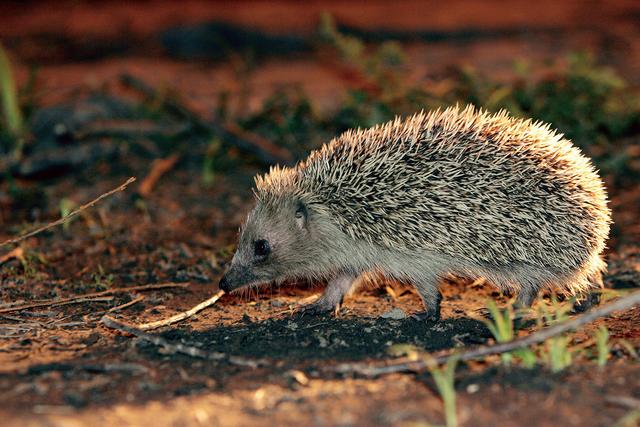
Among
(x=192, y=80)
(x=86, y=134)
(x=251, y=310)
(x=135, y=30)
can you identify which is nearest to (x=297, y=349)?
(x=251, y=310)

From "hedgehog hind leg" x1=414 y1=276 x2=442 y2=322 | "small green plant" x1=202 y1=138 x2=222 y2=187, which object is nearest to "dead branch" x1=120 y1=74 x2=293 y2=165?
"small green plant" x1=202 y1=138 x2=222 y2=187

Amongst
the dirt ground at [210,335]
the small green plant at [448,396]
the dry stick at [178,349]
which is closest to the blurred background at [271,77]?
the dirt ground at [210,335]

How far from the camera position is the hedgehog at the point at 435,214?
16.3 ft

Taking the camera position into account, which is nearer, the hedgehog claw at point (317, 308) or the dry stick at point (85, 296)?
the dry stick at point (85, 296)

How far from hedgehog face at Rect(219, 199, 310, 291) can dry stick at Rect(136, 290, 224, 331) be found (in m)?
0.34

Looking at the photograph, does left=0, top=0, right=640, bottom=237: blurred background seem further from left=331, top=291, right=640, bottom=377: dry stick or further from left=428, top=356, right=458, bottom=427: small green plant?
left=428, top=356, right=458, bottom=427: small green plant

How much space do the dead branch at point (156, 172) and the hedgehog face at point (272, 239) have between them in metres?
2.38

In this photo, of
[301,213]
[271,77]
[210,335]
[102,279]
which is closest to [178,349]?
[210,335]

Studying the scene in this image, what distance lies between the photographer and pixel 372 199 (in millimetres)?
5281

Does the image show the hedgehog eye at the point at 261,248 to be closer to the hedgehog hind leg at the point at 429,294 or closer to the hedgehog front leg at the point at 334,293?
the hedgehog front leg at the point at 334,293

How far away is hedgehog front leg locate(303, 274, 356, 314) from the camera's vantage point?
541 centimetres

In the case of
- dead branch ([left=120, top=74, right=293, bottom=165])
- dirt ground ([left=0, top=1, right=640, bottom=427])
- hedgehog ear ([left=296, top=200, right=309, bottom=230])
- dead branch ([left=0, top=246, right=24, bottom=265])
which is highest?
dead branch ([left=120, top=74, right=293, bottom=165])

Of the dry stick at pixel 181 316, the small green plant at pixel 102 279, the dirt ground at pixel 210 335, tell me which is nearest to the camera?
the dirt ground at pixel 210 335

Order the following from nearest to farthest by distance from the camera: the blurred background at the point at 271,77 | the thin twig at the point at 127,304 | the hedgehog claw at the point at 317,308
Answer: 1. the thin twig at the point at 127,304
2. the hedgehog claw at the point at 317,308
3. the blurred background at the point at 271,77
